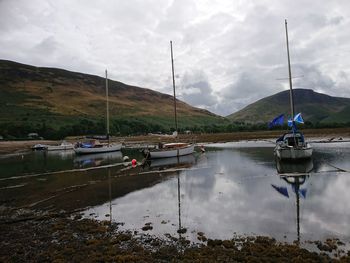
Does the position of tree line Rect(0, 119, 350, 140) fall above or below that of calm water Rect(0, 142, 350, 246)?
above

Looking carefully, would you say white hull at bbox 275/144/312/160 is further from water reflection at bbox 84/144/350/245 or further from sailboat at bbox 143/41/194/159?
sailboat at bbox 143/41/194/159

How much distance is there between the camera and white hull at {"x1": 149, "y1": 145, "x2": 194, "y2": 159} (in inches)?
1876

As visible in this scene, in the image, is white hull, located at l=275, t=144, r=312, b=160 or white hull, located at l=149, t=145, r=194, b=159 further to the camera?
white hull, located at l=149, t=145, r=194, b=159

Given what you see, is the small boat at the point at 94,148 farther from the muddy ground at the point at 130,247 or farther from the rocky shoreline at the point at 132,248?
the rocky shoreline at the point at 132,248

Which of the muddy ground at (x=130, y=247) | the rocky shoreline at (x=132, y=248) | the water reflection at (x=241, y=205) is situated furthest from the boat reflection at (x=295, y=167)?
the rocky shoreline at (x=132, y=248)

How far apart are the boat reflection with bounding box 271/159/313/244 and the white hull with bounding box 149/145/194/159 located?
57.9 feet

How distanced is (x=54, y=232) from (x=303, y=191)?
17093mm

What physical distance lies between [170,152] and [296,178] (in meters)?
25.0

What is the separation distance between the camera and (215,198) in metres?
22.0

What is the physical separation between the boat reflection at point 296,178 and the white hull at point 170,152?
695 inches

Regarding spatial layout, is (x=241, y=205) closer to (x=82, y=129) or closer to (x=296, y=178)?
(x=296, y=178)

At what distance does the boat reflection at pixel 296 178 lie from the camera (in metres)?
21.3

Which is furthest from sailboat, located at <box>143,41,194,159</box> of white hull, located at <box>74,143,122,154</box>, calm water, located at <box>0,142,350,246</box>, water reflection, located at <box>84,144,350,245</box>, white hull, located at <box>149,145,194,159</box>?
white hull, located at <box>74,143,122,154</box>

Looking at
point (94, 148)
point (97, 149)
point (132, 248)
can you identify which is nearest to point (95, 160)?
point (94, 148)
